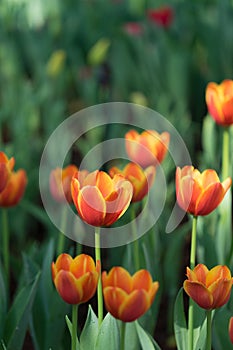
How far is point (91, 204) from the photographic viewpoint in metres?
1.16

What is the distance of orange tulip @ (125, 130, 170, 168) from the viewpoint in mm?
1530

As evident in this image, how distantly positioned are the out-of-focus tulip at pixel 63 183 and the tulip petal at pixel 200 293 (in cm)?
49

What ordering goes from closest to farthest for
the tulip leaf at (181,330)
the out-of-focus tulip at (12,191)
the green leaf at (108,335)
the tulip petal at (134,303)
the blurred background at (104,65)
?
the tulip petal at (134,303) < the green leaf at (108,335) < the tulip leaf at (181,330) < the out-of-focus tulip at (12,191) < the blurred background at (104,65)

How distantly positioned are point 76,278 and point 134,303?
0.10m

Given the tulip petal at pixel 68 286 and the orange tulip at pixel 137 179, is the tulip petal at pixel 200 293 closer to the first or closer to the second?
the tulip petal at pixel 68 286

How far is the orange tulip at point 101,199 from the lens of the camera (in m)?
1.17

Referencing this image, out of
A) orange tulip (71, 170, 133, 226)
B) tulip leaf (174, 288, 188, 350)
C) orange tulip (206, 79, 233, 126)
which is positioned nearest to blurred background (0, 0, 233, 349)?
orange tulip (206, 79, 233, 126)

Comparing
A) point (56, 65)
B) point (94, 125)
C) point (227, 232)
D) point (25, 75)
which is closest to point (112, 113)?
point (94, 125)

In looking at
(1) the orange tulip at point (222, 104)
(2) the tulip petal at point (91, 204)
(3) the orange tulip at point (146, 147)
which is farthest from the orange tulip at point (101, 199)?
(1) the orange tulip at point (222, 104)

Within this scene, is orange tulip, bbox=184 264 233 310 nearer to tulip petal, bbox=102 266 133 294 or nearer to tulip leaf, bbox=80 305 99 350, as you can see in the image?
tulip petal, bbox=102 266 133 294

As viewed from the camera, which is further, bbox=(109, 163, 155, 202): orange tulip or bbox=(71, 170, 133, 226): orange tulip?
bbox=(109, 163, 155, 202): orange tulip

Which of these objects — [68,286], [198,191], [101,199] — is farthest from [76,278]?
[198,191]

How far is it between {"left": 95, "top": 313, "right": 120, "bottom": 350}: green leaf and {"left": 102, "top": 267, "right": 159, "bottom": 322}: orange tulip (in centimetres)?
11

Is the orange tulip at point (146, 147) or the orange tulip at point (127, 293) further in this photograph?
the orange tulip at point (146, 147)
